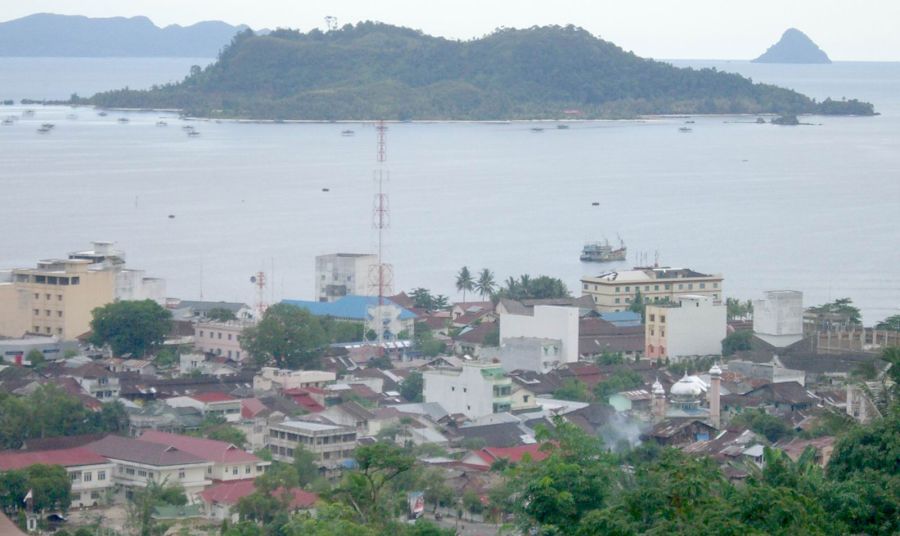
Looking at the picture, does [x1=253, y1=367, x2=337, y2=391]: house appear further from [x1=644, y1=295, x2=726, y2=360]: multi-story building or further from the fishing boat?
the fishing boat

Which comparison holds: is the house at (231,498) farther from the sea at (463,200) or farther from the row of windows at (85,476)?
the sea at (463,200)

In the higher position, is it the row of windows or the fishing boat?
the row of windows

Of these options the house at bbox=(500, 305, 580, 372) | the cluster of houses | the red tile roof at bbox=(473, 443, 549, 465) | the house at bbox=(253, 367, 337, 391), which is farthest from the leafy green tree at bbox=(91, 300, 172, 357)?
the red tile roof at bbox=(473, 443, 549, 465)

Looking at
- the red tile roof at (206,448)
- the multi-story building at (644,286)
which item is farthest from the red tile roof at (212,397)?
the multi-story building at (644,286)

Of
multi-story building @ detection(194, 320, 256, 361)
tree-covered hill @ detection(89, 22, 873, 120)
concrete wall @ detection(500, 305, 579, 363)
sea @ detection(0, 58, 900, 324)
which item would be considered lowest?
Result: sea @ detection(0, 58, 900, 324)

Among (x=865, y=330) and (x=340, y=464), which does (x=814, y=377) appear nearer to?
(x=865, y=330)

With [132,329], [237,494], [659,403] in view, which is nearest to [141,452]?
[237,494]

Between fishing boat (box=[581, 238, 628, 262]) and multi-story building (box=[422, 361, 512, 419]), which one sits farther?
fishing boat (box=[581, 238, 628, 262])

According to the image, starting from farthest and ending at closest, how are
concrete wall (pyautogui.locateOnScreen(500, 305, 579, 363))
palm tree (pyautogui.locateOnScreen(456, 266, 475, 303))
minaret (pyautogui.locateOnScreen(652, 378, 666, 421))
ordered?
palm tree (pyautogui.locateOnScreen(456, 266, 475, 303)), concrete wall (pyautogui.locateOnScreen(500, 305, 579, 363)), minaret (pyautogui.locateOnScreen(652, 378, 666, 421))
